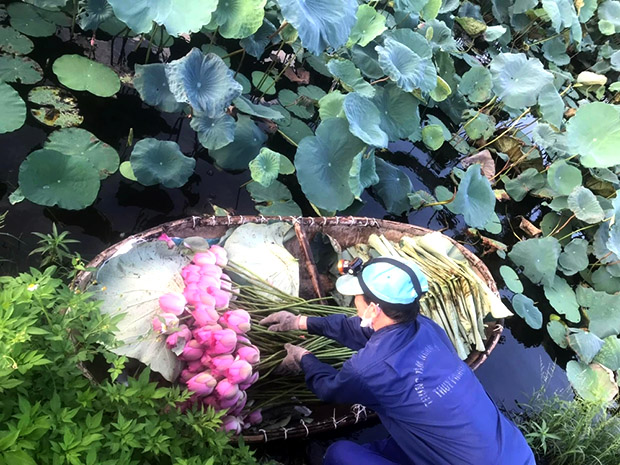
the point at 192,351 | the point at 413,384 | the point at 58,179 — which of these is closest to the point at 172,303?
the point at 192,351

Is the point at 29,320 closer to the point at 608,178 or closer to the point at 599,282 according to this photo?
the point at 599,282

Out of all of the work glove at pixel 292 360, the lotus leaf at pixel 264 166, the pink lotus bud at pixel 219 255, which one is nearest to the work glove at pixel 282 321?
the work glove at pixel 292 360

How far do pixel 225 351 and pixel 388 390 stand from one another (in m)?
0.61

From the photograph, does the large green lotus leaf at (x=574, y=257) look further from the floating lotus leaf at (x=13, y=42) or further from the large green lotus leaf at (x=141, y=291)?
the floating lotus leaf at (x=13, y=42)

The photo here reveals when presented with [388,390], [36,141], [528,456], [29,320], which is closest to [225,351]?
[388,390]

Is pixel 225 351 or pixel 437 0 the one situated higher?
pixel 437 0

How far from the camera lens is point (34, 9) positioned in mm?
3213

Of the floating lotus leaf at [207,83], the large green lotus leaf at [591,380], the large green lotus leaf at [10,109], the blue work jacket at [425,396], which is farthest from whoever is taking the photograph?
the large green lotus leaf at [591,380]

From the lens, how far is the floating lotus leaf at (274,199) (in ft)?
9.55

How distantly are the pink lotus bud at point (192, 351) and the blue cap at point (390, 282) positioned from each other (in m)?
0.62

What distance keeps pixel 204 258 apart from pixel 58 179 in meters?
0.94

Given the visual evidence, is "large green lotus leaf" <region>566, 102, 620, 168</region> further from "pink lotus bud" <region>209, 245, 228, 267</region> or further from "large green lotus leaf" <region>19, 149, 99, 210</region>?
"large green lotus leaf" <region>19, 149, 99, 210</region>

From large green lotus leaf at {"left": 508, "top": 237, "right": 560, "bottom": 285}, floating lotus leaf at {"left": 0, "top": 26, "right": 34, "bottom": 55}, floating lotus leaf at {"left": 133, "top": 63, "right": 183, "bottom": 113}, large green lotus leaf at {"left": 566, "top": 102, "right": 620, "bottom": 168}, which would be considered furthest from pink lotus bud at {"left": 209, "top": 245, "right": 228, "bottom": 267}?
large green lotus leaf at {"left": 566, "top": 102, "right": 620, "bottom": 168}

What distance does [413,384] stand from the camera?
1.60 metres
